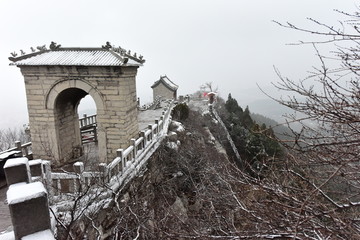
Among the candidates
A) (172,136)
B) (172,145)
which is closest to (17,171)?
(172,145)

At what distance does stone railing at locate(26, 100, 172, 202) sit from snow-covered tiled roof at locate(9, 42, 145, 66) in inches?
127

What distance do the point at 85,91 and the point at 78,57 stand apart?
141 cm

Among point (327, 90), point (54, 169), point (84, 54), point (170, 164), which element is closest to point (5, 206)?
point (54, 169)

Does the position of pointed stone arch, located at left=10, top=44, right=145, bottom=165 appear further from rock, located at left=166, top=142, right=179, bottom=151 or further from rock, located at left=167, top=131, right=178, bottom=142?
rock, located at left=167, top=131, right=178, bottom=142

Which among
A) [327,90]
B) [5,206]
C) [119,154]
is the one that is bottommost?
[5,206]

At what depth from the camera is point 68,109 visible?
12.9m

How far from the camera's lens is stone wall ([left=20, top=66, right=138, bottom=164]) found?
10898 millimetres

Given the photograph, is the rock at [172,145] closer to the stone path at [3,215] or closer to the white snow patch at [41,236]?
the stone path at [3,215]

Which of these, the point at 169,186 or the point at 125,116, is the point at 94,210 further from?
the point at 169,186

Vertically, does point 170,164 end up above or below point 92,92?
below

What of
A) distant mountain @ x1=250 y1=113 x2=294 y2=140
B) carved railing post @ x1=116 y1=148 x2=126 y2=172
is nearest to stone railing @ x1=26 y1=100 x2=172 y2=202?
carved railing post @ x1=116 y1=148 x2=126 y2=172

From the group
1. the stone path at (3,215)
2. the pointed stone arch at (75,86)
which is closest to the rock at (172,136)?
the pointed stone arch at (75,86)

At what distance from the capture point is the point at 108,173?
28.4 feet

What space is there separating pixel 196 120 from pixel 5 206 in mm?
18259
